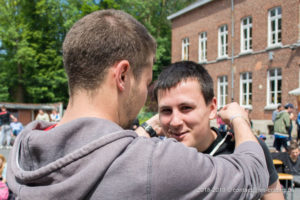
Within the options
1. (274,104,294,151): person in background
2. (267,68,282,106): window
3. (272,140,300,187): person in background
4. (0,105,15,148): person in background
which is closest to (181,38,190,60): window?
(267,68,282,106): window

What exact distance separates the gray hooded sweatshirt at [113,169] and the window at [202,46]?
22.8 meters

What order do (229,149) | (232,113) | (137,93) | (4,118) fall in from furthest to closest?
(4,118)
(229,149)
(232,113)
(137,93)

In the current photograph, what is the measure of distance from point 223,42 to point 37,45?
1914cm

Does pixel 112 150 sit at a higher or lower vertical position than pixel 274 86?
lower

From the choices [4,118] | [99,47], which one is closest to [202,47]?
[4,118]

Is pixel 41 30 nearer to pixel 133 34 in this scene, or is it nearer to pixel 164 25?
pixel 164 25

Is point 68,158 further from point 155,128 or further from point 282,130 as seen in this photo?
point 282,130

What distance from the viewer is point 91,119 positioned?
3.61 ft

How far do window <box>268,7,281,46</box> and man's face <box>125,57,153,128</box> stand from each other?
18.0 meters

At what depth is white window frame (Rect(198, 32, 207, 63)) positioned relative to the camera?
2341cm

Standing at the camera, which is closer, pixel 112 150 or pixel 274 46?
pixel 112 150

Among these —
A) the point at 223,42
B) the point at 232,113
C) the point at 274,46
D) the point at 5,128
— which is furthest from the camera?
the point at 223,42

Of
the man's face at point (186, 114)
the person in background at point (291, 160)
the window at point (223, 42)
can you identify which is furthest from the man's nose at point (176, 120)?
the window at point (223, 42)

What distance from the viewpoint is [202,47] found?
23938mm
